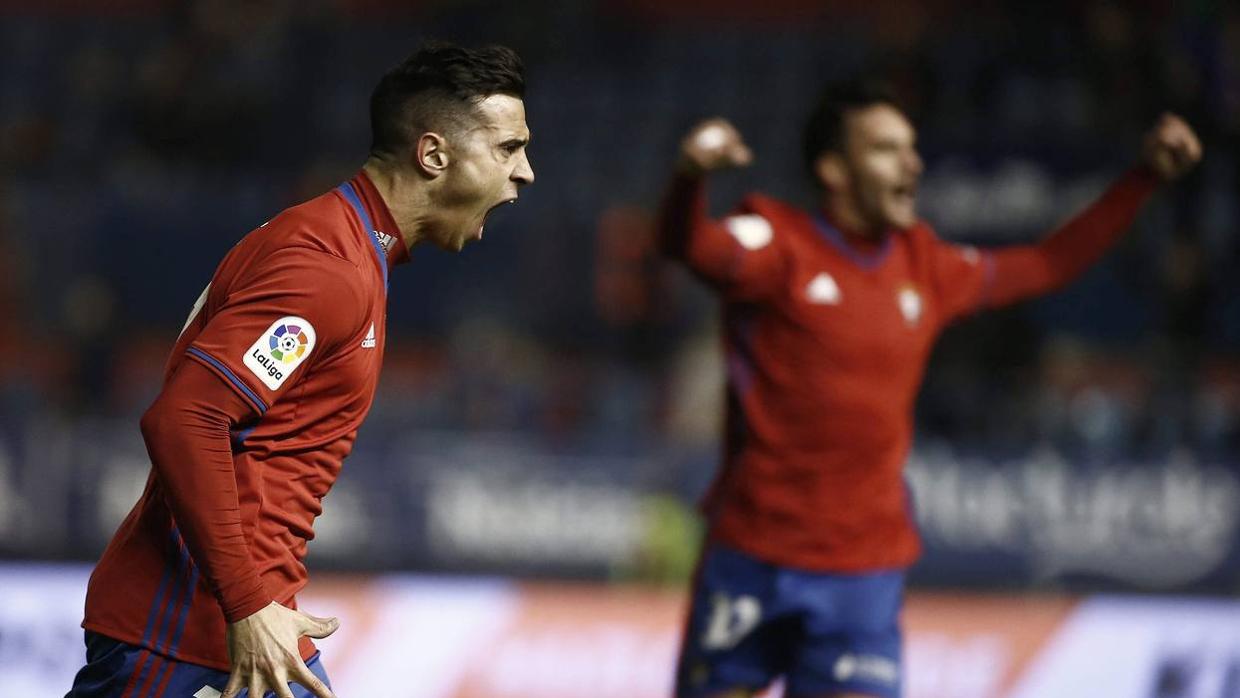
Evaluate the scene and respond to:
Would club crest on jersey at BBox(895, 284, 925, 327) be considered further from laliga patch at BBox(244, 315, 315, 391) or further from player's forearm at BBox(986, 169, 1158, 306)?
laliga patch at BBox(244, 315, 315, 391)

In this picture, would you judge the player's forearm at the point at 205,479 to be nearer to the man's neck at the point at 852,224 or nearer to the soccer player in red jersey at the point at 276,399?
the soccer player in red jersey at the point at 276,399

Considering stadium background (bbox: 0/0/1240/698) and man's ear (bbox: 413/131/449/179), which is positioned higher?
man's ear (bbox: 413/131/449/179)

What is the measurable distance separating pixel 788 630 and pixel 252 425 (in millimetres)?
1955

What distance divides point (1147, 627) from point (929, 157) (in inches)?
159

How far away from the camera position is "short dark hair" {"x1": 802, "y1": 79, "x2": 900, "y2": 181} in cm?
445

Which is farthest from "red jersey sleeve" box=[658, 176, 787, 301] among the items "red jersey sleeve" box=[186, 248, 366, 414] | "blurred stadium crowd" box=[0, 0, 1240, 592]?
"blurred stadium crowd" box=[0, 0, 1240, 592]

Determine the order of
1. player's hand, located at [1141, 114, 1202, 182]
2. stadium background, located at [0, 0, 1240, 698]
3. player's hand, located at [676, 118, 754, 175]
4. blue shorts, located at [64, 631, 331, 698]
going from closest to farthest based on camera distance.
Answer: blue shorts, located at [64, 631, 331, 698]
player's hand, located at [676, 118, 754, 175]
player's hand, located at [1141, 114, 1202, 182]
stadium background, located at [0, 0, 1240, 698]

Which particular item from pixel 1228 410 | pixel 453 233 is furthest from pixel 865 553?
pixel 1228 410

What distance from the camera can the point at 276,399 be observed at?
2691mm

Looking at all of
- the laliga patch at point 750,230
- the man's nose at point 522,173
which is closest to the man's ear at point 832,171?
the laliga patch at point 750,230

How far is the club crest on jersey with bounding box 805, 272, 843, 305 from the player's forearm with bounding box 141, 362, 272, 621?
197cm

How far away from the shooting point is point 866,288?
14.2 feet

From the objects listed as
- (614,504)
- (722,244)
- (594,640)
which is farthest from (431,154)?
(614,504)

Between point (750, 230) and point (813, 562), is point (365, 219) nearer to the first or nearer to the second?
point (750, 230)
